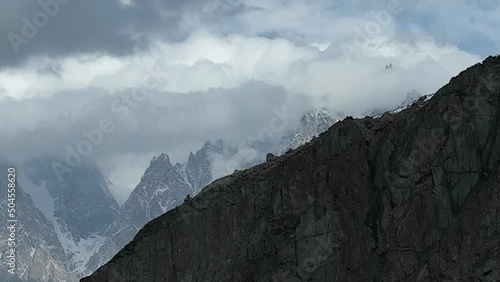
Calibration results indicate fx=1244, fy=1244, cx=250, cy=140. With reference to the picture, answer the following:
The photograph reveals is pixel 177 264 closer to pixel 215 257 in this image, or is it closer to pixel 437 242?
pixel 215 257

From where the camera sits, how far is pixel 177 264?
123 metres

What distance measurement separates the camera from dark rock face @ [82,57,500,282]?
3969 inches

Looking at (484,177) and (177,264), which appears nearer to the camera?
(484,177)

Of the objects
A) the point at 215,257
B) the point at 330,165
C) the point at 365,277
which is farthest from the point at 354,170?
the point at 215,257

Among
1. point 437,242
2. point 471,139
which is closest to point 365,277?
point 437,242

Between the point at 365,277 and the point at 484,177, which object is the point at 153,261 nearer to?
the point at 365,277

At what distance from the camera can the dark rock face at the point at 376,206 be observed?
3969 inches

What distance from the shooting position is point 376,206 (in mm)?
108438

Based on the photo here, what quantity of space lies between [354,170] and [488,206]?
15.5 metres

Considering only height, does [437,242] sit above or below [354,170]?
below

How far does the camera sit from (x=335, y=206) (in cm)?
11019

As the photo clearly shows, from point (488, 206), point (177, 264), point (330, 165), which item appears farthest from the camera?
point (177, 264)

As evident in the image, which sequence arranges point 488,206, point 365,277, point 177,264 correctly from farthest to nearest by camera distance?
point 177,264 < point 365,277 < point 488,206

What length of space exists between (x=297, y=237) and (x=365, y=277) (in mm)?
8118
